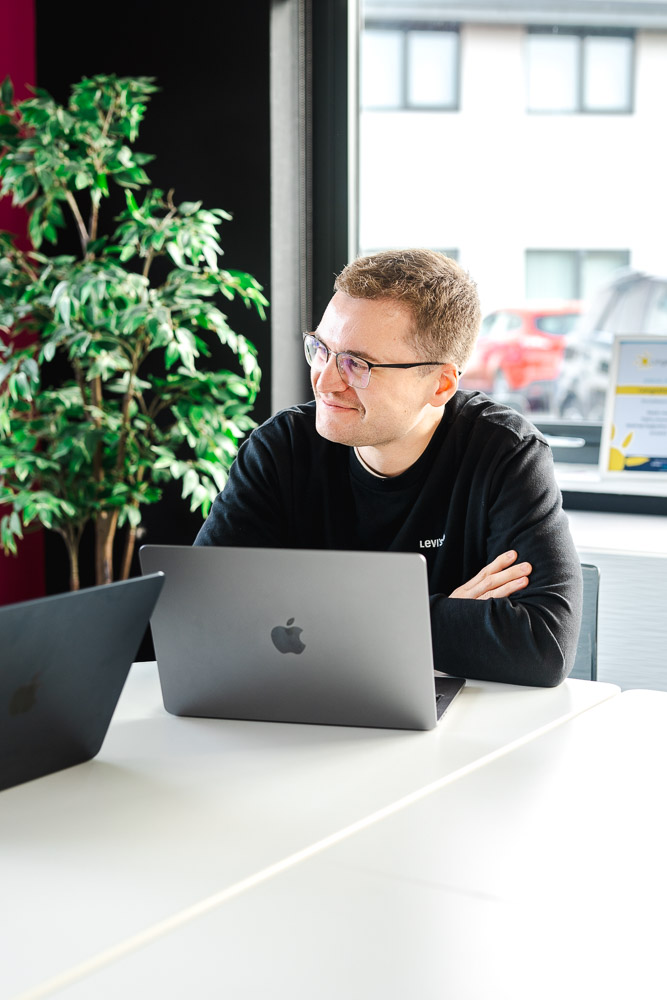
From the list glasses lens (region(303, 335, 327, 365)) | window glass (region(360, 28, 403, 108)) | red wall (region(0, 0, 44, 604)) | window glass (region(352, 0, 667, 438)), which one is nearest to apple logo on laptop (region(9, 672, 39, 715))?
glasses lens (region(303, 335, 327, 365))

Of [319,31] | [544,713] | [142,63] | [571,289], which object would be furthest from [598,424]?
[544,713]

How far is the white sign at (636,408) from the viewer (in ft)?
9.91

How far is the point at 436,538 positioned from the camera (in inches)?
75.9

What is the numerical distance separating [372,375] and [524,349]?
1737mm

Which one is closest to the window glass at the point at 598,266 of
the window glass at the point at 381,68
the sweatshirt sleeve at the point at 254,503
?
the window glass at the point at 381,68

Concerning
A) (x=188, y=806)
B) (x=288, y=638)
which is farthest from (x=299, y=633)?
(x=188, y=806)

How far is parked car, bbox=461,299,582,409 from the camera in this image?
3.40m

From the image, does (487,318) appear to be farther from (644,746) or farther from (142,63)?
(644,746)

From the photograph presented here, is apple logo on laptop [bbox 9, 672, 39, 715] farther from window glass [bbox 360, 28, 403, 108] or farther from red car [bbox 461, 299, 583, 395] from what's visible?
window glass [bbox 360, 28, 403, 108]

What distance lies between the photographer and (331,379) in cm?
180

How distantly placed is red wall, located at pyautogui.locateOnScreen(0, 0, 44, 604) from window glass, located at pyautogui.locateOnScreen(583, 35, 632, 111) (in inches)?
69.9

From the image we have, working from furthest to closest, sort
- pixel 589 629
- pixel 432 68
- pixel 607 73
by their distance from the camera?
1. pixel 432 68
2. pixel 607 73
3. pixel 589 629

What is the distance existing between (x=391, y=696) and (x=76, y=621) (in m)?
0.41

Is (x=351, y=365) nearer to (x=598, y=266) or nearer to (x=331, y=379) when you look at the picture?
(x=331, y=379)
